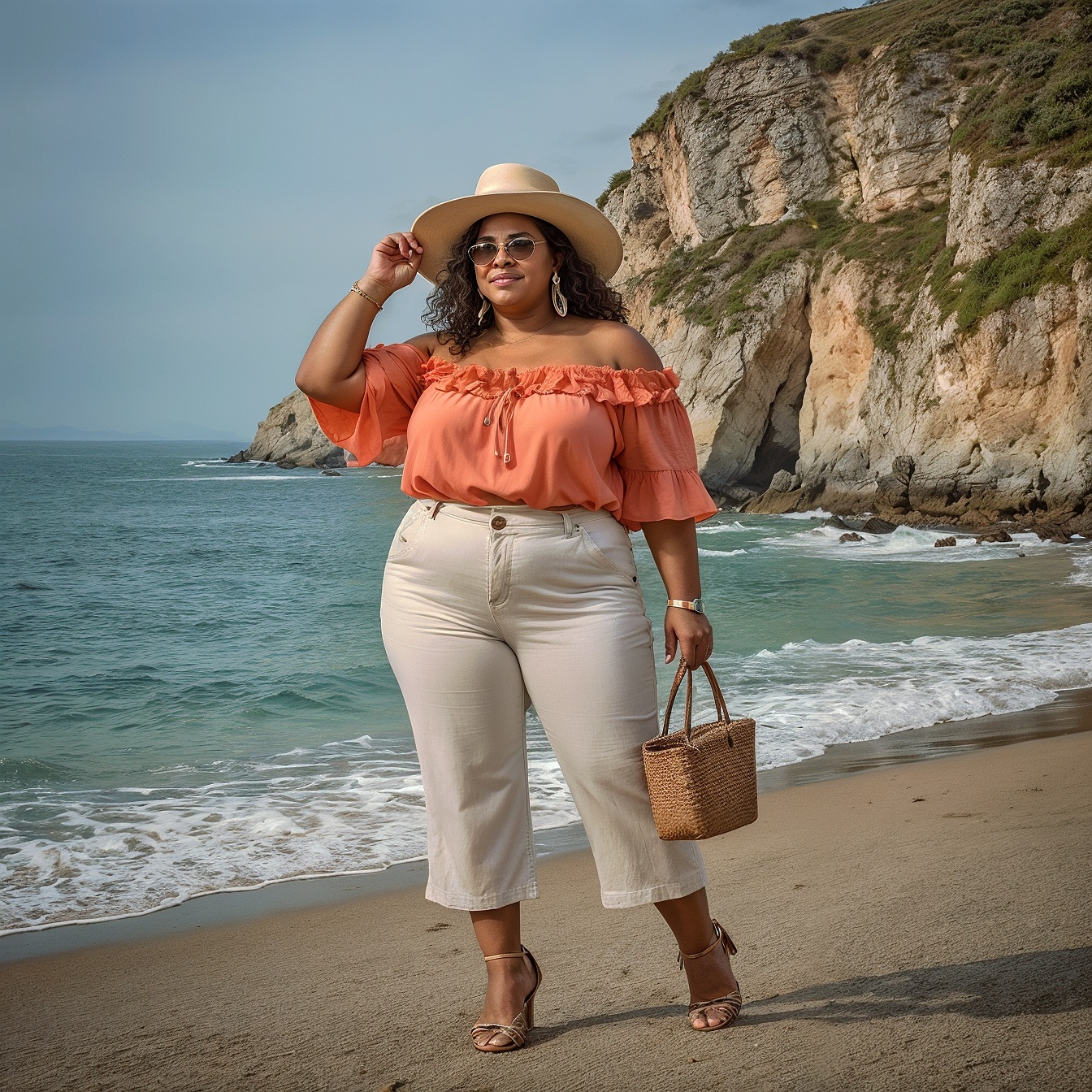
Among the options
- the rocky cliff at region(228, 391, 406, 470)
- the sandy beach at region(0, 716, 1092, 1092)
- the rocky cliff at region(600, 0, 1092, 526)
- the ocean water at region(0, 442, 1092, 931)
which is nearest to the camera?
the sandy beach at region(0, 716, 1092, 1092)

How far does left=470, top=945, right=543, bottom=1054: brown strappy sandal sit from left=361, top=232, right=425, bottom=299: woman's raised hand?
1.57 meters

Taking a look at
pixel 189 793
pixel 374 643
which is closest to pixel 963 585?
pixel 374 643

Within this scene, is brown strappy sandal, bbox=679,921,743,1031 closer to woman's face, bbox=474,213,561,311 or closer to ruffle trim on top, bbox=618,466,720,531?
ruffle trim on top, bbox=618,466,720,531

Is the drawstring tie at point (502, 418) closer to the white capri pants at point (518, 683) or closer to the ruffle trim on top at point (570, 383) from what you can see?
the ruffle trim on top at point (570, 383)

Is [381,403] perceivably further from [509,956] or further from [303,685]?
[303,685]

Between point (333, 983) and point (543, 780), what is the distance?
289 centimetres

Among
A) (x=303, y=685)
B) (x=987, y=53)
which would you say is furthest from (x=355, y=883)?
(x=987, y=53)

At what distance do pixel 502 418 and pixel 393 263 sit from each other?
0.55 m

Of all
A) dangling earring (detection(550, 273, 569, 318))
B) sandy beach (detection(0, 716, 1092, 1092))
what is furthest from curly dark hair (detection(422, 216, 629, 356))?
sandy beach (detection(0, 716, 1092, 1092))

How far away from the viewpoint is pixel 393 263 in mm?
2588

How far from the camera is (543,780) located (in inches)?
226

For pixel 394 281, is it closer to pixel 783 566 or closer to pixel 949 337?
pixel 783 566

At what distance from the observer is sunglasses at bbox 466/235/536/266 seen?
99.7 inches

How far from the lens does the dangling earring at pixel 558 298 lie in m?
2.57
